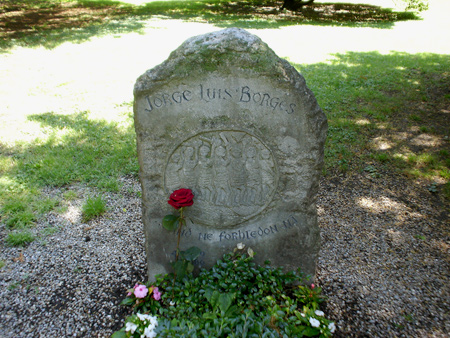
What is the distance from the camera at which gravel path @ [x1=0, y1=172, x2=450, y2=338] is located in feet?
8.69

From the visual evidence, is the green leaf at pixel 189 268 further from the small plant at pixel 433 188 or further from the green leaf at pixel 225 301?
the small plant at pixel 433 188

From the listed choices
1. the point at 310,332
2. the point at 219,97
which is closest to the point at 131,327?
the point at 310,332

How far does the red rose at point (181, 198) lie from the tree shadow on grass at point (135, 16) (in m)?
9.67

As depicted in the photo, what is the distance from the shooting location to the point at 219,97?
2.40m

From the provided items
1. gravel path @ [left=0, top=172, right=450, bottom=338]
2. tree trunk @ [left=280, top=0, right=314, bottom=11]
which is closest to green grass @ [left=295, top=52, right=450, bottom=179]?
gravel path @ [left=0, top=172, right=450, bottom=338]

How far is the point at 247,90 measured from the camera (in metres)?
2.39

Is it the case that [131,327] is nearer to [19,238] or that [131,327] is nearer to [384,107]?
[19,238]

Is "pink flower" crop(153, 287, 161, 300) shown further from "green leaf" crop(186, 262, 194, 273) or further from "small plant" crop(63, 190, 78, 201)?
"small plant" crop(63, 190, 78, 201)

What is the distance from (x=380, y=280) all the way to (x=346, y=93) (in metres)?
4.59

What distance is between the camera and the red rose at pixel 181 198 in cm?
242

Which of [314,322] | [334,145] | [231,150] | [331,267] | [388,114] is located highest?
[231,150]

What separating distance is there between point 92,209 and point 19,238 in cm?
76

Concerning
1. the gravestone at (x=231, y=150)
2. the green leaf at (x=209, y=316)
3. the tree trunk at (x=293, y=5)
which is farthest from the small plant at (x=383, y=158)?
the tree trunk at (x=293, y=5)

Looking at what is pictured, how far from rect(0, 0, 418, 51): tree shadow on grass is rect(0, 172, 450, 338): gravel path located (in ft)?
28.2
